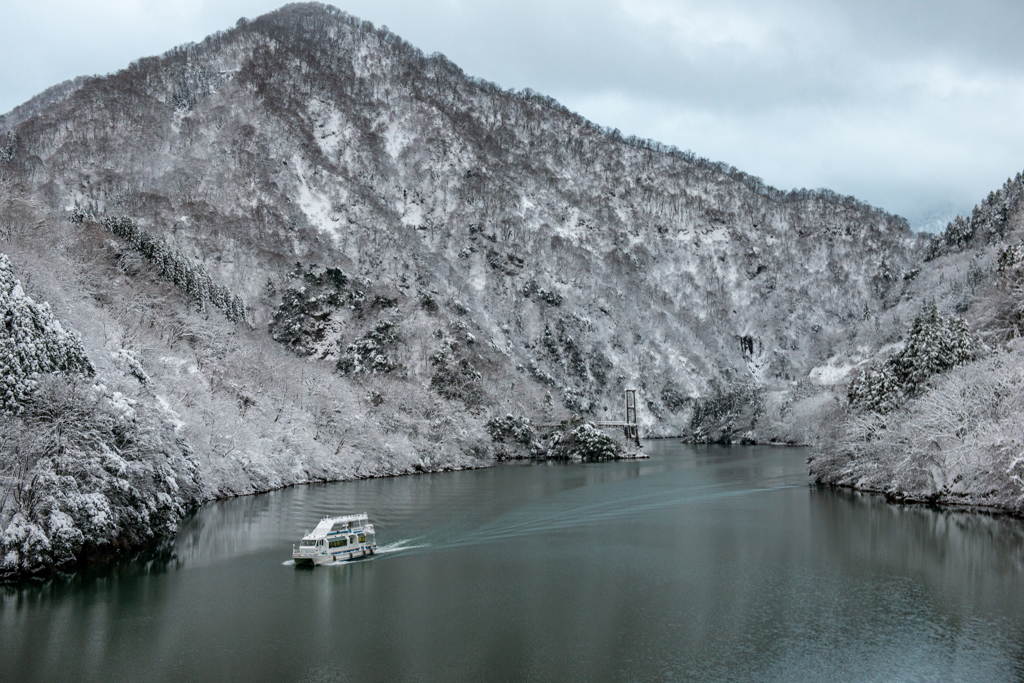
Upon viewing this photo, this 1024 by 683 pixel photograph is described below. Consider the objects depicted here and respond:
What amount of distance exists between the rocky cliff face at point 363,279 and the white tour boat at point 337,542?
15906 mm

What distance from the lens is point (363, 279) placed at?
120 m

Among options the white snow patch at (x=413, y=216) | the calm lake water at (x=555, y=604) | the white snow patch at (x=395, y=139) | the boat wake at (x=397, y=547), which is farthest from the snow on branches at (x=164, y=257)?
the white snow patch at (x=395, y=139)

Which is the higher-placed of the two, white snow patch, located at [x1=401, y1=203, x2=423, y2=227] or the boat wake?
white snow patch, located at [x1=401, y1=203, x2=423, y2=227]

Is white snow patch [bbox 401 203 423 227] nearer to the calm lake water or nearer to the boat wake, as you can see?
the calm lake water

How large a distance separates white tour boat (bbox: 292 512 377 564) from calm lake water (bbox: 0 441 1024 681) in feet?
2.40

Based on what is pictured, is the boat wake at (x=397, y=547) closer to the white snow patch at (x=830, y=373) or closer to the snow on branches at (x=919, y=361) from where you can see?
the snow on branches at (x=919, y=361)

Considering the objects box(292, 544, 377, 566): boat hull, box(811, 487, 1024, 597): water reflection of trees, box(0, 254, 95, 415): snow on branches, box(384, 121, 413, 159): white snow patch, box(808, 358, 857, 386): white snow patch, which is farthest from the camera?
box(384, 121, 413, 159): white snow patch

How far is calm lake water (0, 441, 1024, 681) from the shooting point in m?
20.3

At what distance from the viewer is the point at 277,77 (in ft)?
579

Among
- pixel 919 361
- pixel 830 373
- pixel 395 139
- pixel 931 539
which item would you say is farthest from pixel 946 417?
pixel 395 139

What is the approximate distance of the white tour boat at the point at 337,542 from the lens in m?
32.9

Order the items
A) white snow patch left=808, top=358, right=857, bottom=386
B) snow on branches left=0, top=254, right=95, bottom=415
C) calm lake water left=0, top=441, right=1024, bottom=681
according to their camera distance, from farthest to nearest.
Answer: white snow patch left=808, top=358, right=857, bottom=386, snow on branches left=0, top=254, right=95, bottom=415, calm lake water left=0, top=441, right=1024, bottom=681

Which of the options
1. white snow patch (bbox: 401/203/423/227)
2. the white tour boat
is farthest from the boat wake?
white snow patch (bbox: 401/203/423/227)

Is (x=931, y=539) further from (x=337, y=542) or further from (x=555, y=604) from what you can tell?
(x=337, y=542)
